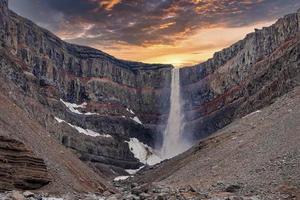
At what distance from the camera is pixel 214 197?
93.5 ft

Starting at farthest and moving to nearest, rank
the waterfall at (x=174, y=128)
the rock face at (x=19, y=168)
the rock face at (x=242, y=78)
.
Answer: the waterfall at (x=174, y=128)
the rock face at (x=242, y=78)
the rock face at (x=19, y=168)

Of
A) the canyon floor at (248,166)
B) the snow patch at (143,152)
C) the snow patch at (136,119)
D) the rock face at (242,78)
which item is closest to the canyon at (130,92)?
the snow patch at (136,119)

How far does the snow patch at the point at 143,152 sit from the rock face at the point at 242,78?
42.3 ft

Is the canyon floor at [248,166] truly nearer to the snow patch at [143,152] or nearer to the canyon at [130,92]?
the canyon at [130,92]

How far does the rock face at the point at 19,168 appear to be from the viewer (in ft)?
115

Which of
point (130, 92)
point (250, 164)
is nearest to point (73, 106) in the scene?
point (130, 92)

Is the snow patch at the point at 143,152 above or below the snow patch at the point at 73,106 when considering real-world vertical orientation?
below

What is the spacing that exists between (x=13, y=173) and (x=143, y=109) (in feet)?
460

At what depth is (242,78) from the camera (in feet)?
427

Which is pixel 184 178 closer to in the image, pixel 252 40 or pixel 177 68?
pixel 252 40

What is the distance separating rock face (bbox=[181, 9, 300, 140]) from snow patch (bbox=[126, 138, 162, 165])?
42.3 ft

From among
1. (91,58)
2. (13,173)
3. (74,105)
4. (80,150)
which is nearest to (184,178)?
(13,173)

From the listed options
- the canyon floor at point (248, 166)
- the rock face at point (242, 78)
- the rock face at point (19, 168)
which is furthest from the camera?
the rock face at point (242, 78)

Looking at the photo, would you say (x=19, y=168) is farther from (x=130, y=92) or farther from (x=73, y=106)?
(x=130, y=92)
